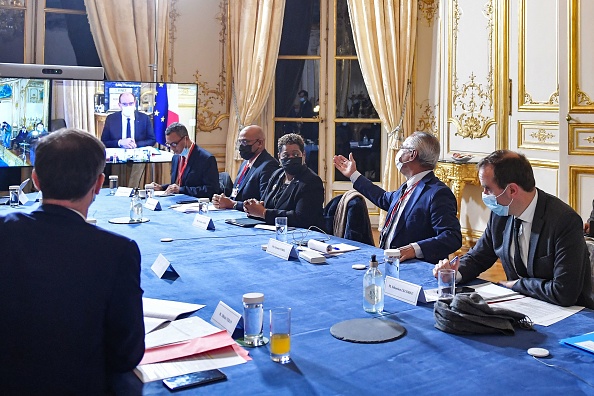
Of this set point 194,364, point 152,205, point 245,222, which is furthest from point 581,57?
point 194,364

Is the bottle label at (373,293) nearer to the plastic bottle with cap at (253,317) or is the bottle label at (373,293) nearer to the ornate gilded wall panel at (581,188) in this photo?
the plastic bottle with cap at (253,317)

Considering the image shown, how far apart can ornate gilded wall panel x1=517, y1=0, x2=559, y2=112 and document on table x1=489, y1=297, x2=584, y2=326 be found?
3842mm

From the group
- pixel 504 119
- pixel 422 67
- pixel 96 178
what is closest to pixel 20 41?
pixel 422 67

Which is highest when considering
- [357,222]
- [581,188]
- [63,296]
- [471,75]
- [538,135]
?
[471,75]

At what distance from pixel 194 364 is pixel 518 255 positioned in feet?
4.65

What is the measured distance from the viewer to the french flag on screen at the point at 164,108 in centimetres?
704

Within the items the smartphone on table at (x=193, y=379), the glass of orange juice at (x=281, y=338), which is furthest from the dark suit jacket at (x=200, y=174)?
the smartphone on table at (x=193, y=379)

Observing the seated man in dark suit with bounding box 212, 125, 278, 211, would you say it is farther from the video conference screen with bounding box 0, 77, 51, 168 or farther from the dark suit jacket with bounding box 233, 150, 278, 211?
the video conference screen with bounding box 0, 77, 51, 168

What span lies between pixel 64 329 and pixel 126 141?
5498 mm

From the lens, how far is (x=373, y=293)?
2.23 m

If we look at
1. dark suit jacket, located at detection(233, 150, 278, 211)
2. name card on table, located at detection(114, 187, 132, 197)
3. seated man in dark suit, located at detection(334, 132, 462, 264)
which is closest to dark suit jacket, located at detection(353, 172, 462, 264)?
seated man in dark suit, located at detection(334, 132, 462, 264)

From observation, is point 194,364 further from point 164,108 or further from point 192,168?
point 164,108

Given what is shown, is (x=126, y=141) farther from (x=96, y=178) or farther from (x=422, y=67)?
(x=96, y=178)

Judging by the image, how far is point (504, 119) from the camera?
6.32m
